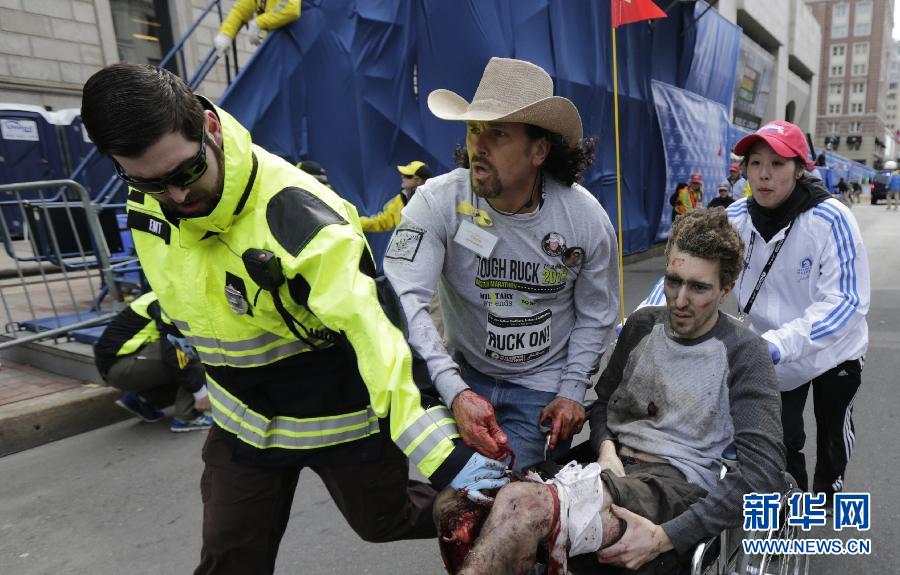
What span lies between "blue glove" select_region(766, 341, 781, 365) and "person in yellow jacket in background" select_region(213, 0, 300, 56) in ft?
22.7

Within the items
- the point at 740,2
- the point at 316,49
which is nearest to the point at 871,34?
the point at 740,2

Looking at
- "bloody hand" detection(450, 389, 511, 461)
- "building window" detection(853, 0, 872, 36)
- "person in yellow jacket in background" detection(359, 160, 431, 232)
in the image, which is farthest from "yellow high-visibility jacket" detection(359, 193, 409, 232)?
"building window" detection(853, 0, 872, 36)

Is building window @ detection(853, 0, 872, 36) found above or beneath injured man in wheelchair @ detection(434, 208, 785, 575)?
above

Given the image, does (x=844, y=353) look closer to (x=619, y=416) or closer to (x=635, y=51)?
(x=619, y=416)

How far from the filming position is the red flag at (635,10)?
5957 mm

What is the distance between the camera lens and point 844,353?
2453 mm

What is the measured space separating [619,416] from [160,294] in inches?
58.3

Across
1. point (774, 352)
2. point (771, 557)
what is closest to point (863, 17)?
point (774, 352)

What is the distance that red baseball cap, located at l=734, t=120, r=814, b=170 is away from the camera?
7.57 feet

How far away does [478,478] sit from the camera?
1.42m

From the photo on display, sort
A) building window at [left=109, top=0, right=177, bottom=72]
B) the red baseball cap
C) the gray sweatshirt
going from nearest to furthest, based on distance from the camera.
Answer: the gray sweatshirt → the red baseball cap → building window at [left=109, top=0, right=177, bottom=72]

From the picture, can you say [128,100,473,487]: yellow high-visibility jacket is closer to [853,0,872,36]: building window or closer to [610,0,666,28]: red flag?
[610,0,666,28]: red flag

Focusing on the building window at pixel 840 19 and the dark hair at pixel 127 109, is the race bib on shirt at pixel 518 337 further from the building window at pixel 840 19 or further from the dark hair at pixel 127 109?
the building window at pixel 840 19

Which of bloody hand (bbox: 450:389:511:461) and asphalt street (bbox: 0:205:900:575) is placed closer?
bloody hand (bbox: 450:389:511:461)
